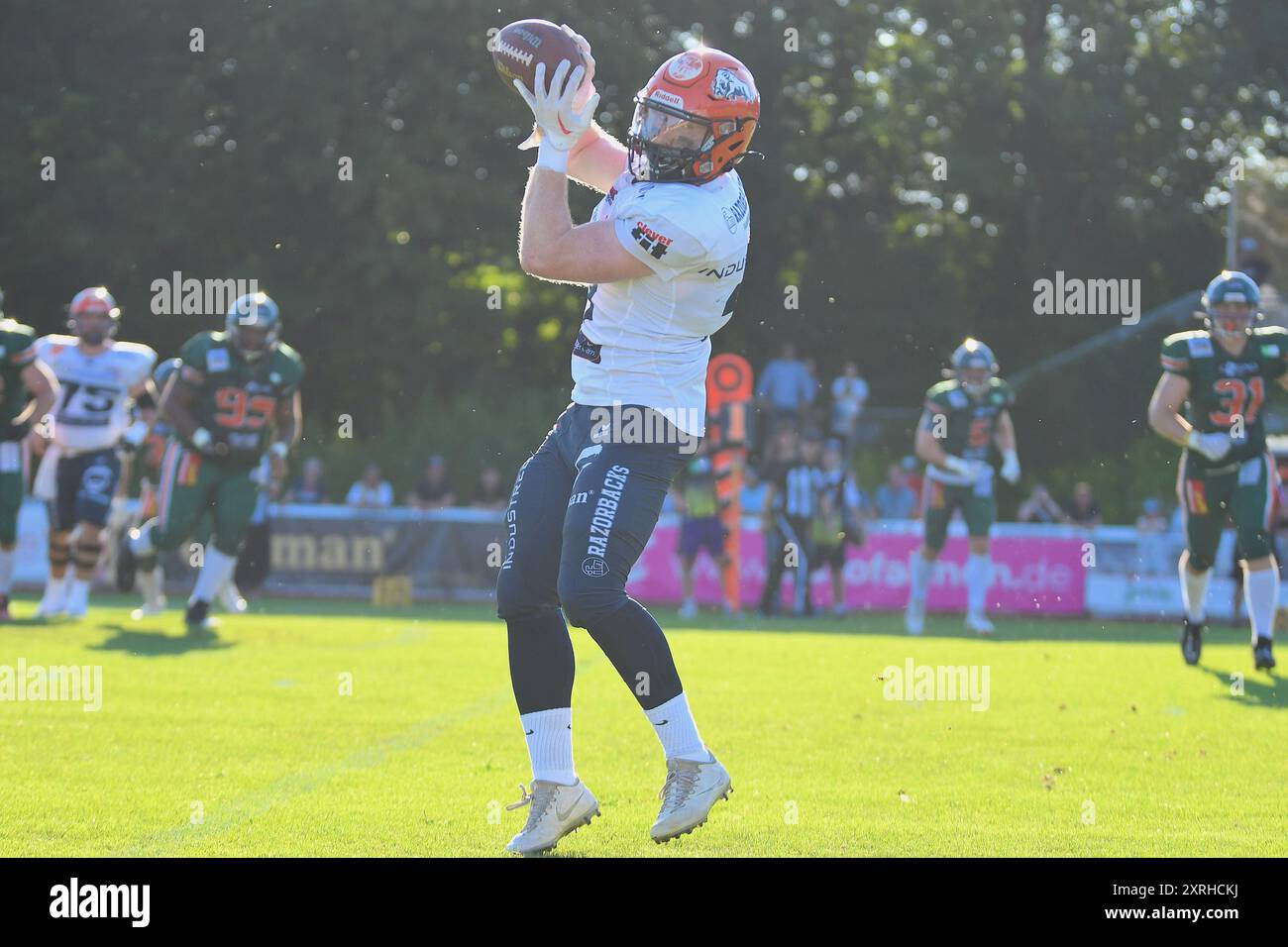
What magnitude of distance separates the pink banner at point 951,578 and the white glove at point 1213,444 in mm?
7237

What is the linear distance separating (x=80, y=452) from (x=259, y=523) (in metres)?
5.70

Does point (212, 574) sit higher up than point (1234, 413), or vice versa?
point (1234, 413)

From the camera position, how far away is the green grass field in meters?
5.19

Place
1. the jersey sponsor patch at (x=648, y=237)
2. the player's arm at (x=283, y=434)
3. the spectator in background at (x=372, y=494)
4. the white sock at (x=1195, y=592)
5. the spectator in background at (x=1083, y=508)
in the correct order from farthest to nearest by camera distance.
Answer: the spectator in background at (x=372, y=494)
the spectator in background at (x=1083, y=508)
the player's arm at (x=283, y=434)
the white sock at (x=1195, y=592)
the jersey sponsor patch at (x=648, y=237)

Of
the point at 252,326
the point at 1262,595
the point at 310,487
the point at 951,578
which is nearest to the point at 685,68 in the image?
the point at 1262,595

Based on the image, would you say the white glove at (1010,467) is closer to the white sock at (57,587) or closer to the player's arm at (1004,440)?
the player's arm at (1004,440)

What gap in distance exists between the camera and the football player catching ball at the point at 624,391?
4.96 metres

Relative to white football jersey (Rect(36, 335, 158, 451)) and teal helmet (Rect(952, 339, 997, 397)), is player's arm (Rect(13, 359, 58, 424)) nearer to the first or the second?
white football jersey (Rect(36, 335, 158, 451))

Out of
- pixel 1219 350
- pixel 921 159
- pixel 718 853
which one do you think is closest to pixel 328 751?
pixel 718 853

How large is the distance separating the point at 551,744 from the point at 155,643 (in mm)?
6775

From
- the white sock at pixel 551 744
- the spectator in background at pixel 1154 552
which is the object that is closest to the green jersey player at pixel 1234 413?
the white sock at pixel 551 744

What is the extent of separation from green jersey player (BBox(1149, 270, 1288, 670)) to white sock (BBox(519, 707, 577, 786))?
6762mm

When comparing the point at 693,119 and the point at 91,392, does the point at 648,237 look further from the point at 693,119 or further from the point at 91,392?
the point at 91,392

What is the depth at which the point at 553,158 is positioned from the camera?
498 cm
